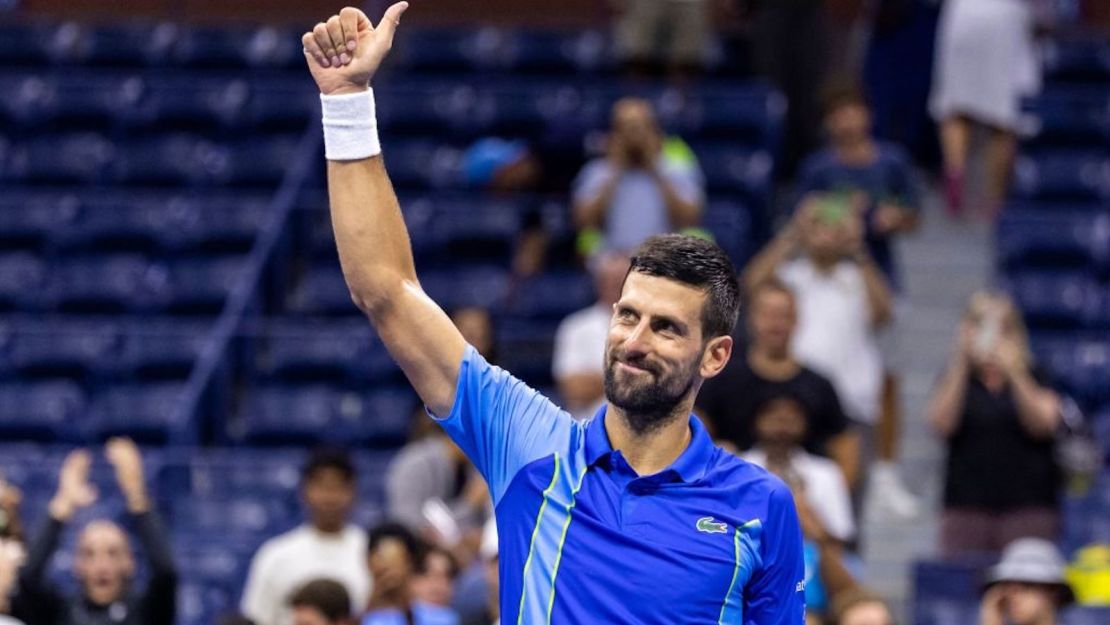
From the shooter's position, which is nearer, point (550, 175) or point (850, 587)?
point (850, 587)

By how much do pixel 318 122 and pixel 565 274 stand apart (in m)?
2.42

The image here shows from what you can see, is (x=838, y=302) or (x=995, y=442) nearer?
(x=995, y=442)

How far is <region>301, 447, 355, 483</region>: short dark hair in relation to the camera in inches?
354

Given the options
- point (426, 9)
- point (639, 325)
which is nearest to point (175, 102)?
point (426, 9)

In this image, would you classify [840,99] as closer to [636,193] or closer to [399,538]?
[636,193]

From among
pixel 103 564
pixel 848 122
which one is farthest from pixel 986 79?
pixel 103 564

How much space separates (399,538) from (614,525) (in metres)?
4.41

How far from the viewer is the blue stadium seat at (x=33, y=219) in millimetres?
12969

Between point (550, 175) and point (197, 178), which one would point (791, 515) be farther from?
point (197, 178)

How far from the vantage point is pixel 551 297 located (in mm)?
11875

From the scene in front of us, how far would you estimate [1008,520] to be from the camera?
9.28m

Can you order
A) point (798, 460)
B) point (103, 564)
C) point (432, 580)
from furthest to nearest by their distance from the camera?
point (798, 460) → point (432, 580) → point (103, 564)

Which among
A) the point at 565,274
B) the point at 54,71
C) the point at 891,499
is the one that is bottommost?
the point at 891,499

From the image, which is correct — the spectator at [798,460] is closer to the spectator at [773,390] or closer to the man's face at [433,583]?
the spectator at [773,390]
